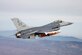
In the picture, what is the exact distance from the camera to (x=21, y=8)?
262 centimetres

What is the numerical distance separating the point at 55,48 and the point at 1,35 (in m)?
0.67

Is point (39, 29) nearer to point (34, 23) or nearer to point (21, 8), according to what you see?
point (34, 23)

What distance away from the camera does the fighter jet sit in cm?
251

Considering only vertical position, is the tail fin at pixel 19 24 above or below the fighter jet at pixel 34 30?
above

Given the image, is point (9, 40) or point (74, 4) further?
point (74, 4)

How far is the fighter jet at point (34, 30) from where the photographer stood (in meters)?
2.51

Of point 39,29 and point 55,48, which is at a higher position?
point 39,29

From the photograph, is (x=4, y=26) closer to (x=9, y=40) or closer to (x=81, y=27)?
(x=9, y=40)

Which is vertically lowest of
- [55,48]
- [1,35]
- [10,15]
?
[55,48]

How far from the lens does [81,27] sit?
2.64 meters

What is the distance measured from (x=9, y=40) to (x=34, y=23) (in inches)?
14.5

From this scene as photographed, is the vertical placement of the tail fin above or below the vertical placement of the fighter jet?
above

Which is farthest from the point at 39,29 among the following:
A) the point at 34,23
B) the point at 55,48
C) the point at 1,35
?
the point at 1,35

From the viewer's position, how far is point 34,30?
2.53 m
